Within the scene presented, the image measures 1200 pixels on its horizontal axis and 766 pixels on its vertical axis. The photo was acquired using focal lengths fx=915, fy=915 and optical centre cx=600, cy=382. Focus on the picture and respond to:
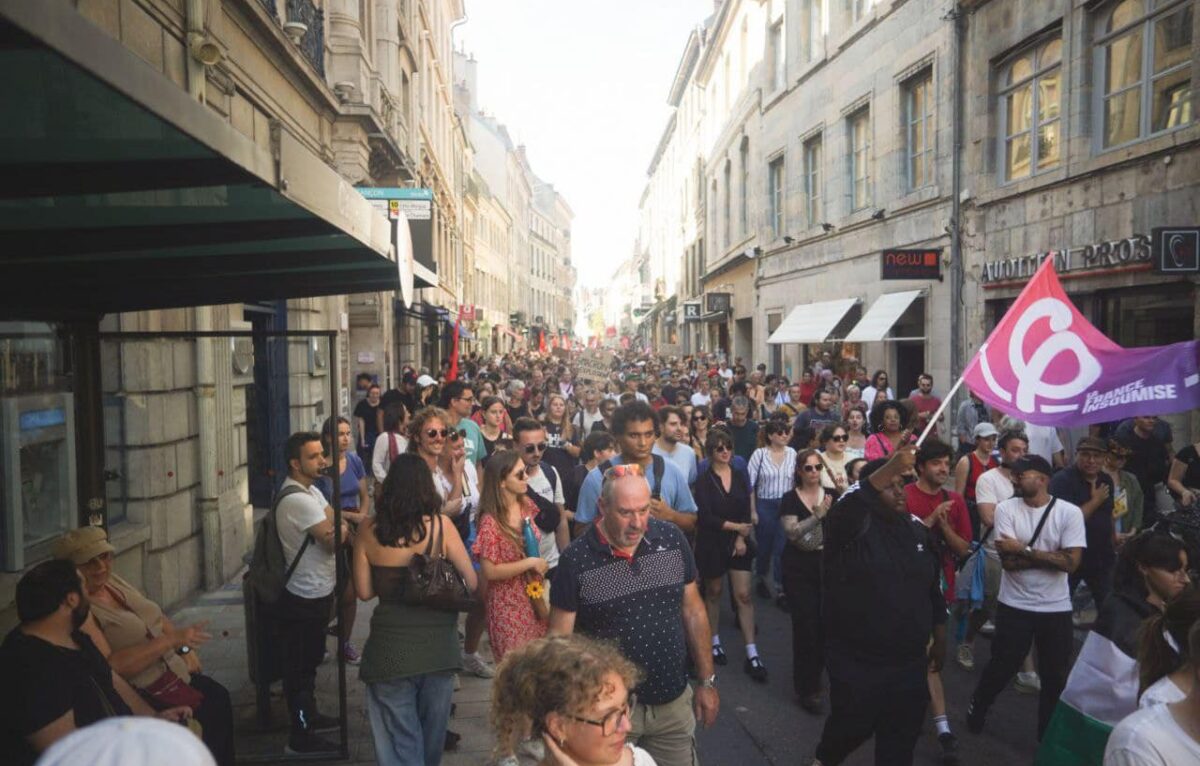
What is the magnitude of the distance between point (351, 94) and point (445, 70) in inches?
879

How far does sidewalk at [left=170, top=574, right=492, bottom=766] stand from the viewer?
197 inches

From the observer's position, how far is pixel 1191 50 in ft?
33.3

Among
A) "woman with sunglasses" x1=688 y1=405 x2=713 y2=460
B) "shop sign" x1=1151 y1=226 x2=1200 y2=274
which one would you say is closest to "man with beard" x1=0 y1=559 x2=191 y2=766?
"woman with sunglasses" x1=688 y1=405 x2=713 y2=460

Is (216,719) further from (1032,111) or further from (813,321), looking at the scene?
(813,321)

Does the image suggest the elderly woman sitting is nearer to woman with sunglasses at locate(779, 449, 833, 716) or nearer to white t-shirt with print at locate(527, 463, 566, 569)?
white t-shirt with print at locate(527, 463, 566, 569)

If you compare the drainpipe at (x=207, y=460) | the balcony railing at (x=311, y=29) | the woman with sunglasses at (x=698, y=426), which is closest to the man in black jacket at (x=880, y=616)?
the woman with sunglasses at (x=698, y=426)

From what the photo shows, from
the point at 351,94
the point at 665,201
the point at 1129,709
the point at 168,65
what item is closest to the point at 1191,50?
the point at 1129,709

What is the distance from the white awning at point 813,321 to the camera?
1950cm

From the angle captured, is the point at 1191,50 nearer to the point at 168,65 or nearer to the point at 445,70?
the point at 168,65

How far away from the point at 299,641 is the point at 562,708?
3.34 metres

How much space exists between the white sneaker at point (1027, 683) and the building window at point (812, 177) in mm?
17482

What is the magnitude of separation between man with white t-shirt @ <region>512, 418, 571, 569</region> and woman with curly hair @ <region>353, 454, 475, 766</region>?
1553 millimetres

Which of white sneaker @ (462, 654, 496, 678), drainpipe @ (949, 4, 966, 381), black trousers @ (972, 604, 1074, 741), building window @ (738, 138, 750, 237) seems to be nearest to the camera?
black trousers @ (972, 604, 1074, 741)

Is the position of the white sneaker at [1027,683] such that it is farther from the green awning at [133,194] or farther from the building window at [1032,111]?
the building window at [1032,111]
